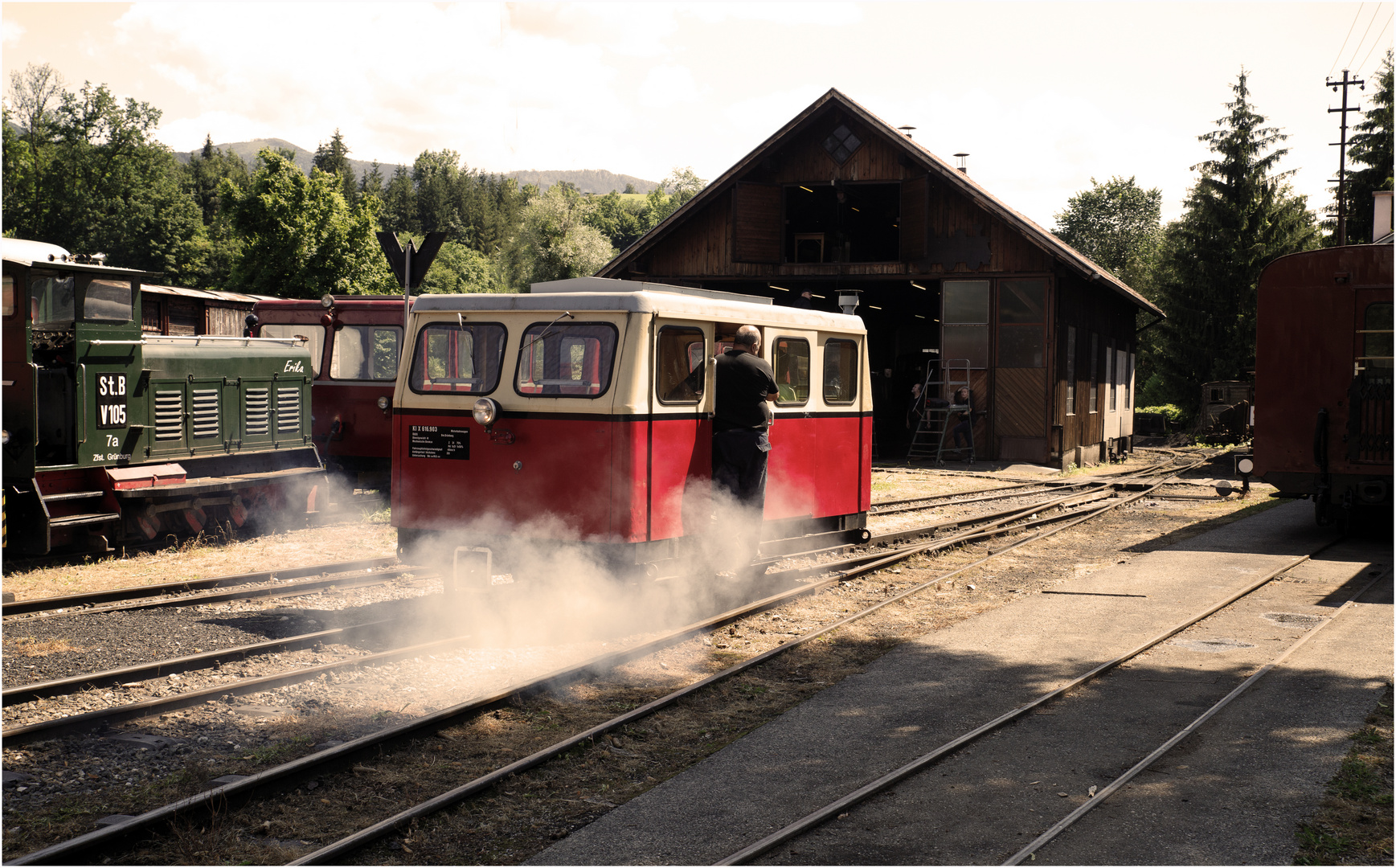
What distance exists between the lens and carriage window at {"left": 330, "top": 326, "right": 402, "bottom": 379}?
15109 mm

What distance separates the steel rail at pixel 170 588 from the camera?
8484 millimetres

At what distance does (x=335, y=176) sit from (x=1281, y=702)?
50.7 metres

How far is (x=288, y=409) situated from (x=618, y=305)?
754 centimetres

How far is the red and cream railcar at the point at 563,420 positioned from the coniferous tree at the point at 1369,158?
4525cm

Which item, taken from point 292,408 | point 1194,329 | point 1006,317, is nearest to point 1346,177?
point 1194,329

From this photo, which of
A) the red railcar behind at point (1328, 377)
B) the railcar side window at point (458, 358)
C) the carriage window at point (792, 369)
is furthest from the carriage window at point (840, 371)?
the red railcar behind at point (1328, 377)

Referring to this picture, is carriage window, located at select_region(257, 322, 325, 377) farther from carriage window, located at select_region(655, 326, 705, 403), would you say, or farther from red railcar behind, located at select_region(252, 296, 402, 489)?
carriage window, located at select_region(655, 326, 705, 403)

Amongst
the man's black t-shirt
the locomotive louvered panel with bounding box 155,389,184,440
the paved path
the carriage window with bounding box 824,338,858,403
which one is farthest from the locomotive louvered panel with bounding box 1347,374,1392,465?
the locomotive louvered panel with bounding box 155,389,184,440

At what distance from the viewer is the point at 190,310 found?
2942cm

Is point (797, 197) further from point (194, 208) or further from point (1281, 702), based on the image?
point (194, 208)

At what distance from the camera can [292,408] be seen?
1384 centimetres

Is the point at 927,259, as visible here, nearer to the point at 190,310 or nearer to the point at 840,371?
the point at 840,371

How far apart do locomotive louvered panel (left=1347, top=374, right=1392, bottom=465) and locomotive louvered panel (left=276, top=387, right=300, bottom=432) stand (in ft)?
42.6

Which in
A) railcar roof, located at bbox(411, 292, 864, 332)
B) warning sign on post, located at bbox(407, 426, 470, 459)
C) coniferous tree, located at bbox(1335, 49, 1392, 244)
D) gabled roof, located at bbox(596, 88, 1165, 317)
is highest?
coniferous tree, located at bbox(1335, 49, 1392, 244)
